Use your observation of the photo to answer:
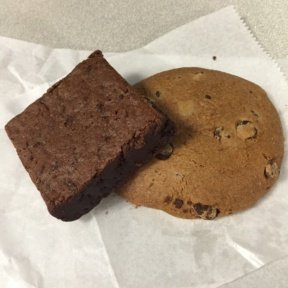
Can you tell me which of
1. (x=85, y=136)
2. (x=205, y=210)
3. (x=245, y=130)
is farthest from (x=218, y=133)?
(x=85, y=136)

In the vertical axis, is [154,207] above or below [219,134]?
below

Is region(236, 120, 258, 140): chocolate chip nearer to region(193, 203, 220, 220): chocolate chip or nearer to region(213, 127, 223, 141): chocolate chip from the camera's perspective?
region(213, 127, 223, 141): chocolate chip

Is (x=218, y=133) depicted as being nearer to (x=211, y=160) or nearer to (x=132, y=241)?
(x=211, y=160)

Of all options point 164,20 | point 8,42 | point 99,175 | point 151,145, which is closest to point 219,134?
point 151,145

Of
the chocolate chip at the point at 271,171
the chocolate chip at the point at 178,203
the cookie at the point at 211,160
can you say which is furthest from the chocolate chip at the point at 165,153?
the chocolate chip at the point at 271,171

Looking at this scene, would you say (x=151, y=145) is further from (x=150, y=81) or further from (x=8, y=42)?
(x=8, y=42)
